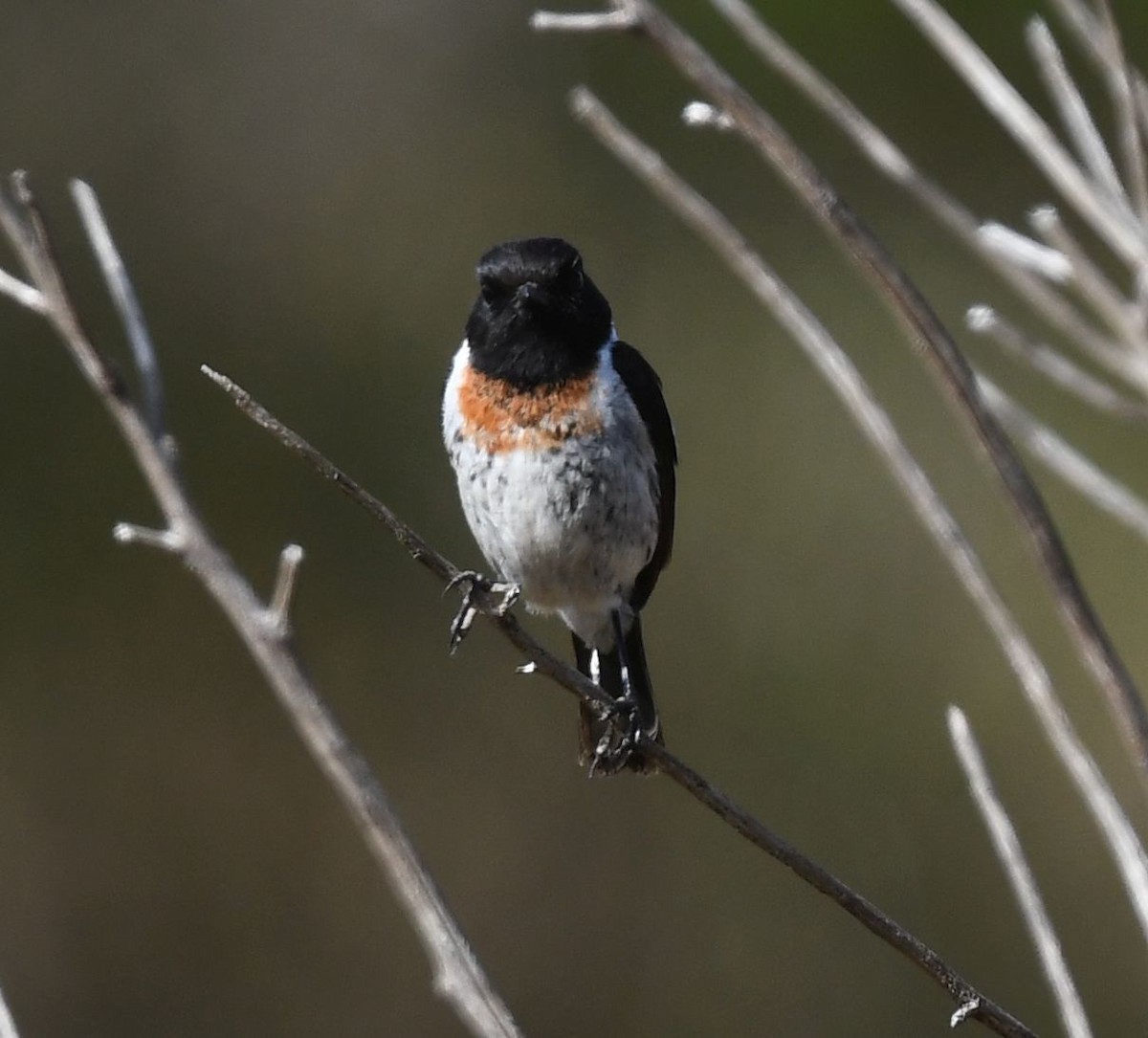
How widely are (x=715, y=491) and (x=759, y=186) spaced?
138 cm

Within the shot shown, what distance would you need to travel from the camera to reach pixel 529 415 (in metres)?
3.57

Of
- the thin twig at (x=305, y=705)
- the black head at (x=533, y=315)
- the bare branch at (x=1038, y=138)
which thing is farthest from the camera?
the black head at (x=533, y=315)

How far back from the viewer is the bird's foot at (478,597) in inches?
95.2

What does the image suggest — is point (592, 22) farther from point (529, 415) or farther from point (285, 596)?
point (529, 415)

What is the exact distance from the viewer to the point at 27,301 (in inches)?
89.0

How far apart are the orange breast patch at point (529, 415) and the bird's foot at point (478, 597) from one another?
37cm

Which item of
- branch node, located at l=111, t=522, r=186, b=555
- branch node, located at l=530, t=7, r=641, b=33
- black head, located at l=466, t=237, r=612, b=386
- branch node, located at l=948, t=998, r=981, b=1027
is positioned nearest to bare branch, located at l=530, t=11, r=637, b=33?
branch node, located at l=530, t=7, r=641, b=33

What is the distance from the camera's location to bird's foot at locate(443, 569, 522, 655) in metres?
2.42

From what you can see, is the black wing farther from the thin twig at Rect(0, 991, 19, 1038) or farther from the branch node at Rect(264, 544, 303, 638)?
the thin twig at Rect(0, 991, 19, 1038)

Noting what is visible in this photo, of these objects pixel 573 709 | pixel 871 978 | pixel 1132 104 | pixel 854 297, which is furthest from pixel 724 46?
pixel 1132 104

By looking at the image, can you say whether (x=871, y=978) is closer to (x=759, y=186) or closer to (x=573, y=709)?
(x=573, y=709)

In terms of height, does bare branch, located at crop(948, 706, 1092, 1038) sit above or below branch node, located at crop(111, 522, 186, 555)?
below

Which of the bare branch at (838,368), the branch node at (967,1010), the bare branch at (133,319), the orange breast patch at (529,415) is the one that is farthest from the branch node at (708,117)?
the orange breast patch at (529,415)

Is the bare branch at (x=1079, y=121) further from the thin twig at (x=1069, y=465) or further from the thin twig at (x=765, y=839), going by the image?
the thin twig at (x=765, y=839)
